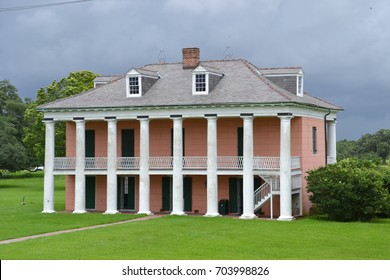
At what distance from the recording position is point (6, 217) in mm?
47469

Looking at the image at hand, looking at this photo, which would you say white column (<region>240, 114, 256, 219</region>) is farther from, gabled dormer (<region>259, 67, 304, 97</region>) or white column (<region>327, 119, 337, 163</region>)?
white column (<region>327, 119, 337, 163</region>)

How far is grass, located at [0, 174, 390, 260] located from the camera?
30016 millimetres

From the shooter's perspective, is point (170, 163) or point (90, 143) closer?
point (170, 163)

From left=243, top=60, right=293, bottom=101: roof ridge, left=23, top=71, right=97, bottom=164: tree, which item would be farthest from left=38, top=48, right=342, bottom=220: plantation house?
left=23, top=71, right=97, bottom=164: tree

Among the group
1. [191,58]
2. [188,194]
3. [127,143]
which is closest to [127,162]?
[127,143]

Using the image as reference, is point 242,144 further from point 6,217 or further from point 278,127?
point 6,217

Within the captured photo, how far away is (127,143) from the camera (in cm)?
5178

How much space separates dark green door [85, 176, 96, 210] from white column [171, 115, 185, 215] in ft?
23.6

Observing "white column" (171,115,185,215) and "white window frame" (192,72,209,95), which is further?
"white window frame" (192,72,209,95)

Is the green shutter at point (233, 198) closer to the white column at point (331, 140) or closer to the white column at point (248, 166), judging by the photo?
the white column at point (248, 166)

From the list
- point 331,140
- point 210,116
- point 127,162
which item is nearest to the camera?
point 210,116

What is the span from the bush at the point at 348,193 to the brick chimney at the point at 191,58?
11.9 metres

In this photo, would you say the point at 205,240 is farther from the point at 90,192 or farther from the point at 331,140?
the point at 331,140

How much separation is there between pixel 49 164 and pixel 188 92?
10.1 meters
